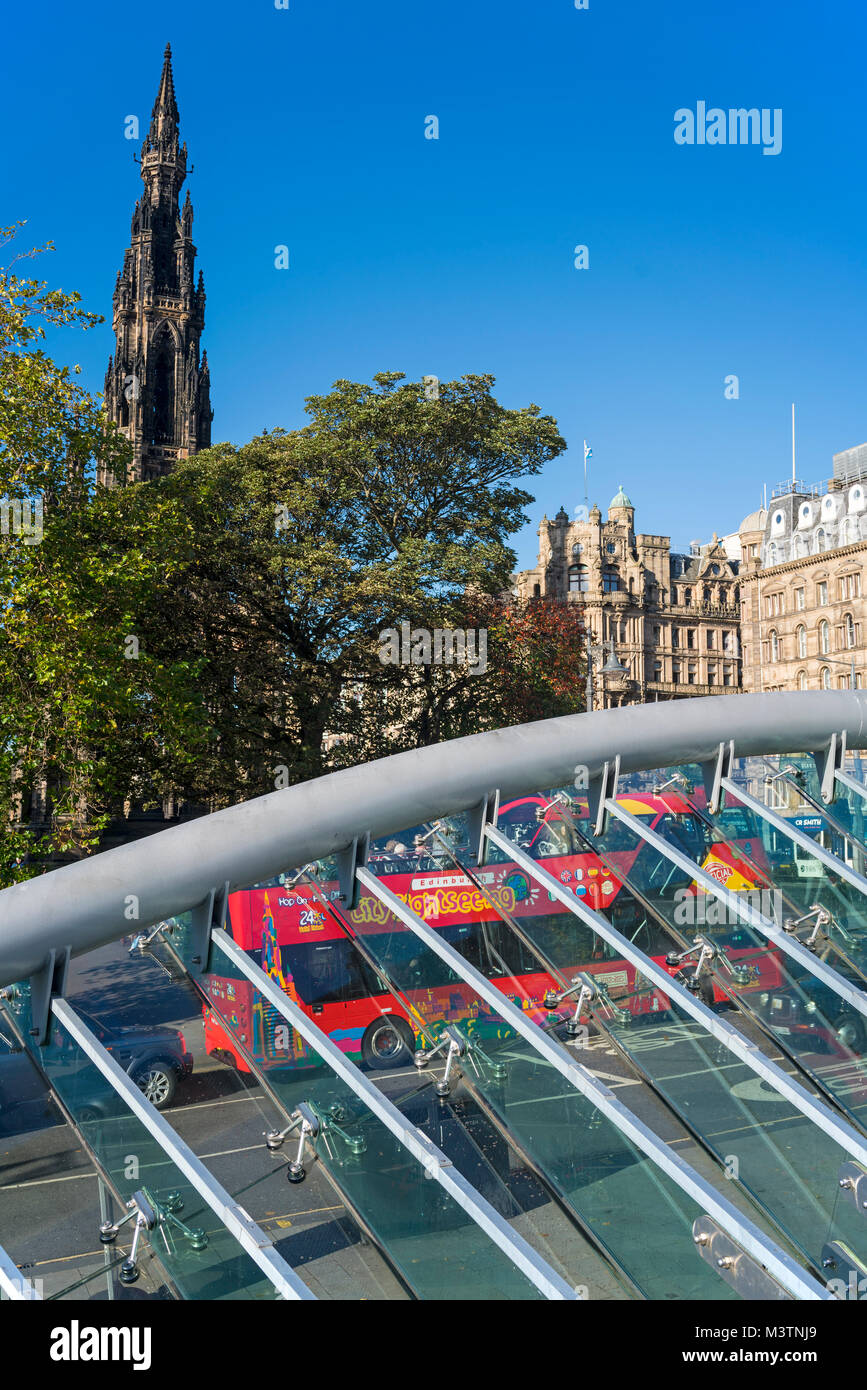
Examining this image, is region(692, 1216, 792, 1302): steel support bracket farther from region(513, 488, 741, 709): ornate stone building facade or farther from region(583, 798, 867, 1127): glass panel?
region(513, 488, 741, 709): ornate stone building facade

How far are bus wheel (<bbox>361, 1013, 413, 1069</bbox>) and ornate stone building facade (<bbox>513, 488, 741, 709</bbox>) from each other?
285 feet

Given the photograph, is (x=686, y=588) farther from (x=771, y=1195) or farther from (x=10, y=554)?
(x=771, y=1195)

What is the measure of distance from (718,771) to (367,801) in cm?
261

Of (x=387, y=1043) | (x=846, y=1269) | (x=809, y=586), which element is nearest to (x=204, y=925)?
(x=387, y=1043)

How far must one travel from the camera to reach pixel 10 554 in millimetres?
22859

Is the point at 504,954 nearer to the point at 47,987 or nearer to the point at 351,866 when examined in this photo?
the point at 351,866

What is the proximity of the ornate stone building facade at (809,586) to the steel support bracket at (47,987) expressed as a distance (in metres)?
75.9

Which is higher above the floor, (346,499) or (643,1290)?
(346,499)

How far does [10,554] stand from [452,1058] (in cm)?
2026

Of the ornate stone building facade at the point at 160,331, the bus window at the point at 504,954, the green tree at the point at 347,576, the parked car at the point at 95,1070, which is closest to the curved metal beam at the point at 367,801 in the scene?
the parked car at the point at 95,1070

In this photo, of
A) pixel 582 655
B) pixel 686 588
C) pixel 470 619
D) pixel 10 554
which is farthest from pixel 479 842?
pixel 686 588

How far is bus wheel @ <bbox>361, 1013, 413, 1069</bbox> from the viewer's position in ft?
17.0

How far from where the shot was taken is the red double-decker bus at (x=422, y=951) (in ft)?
17.0

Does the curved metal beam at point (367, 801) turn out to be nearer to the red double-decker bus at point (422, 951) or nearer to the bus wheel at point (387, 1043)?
the red double-decker bus at point (422, 951)
